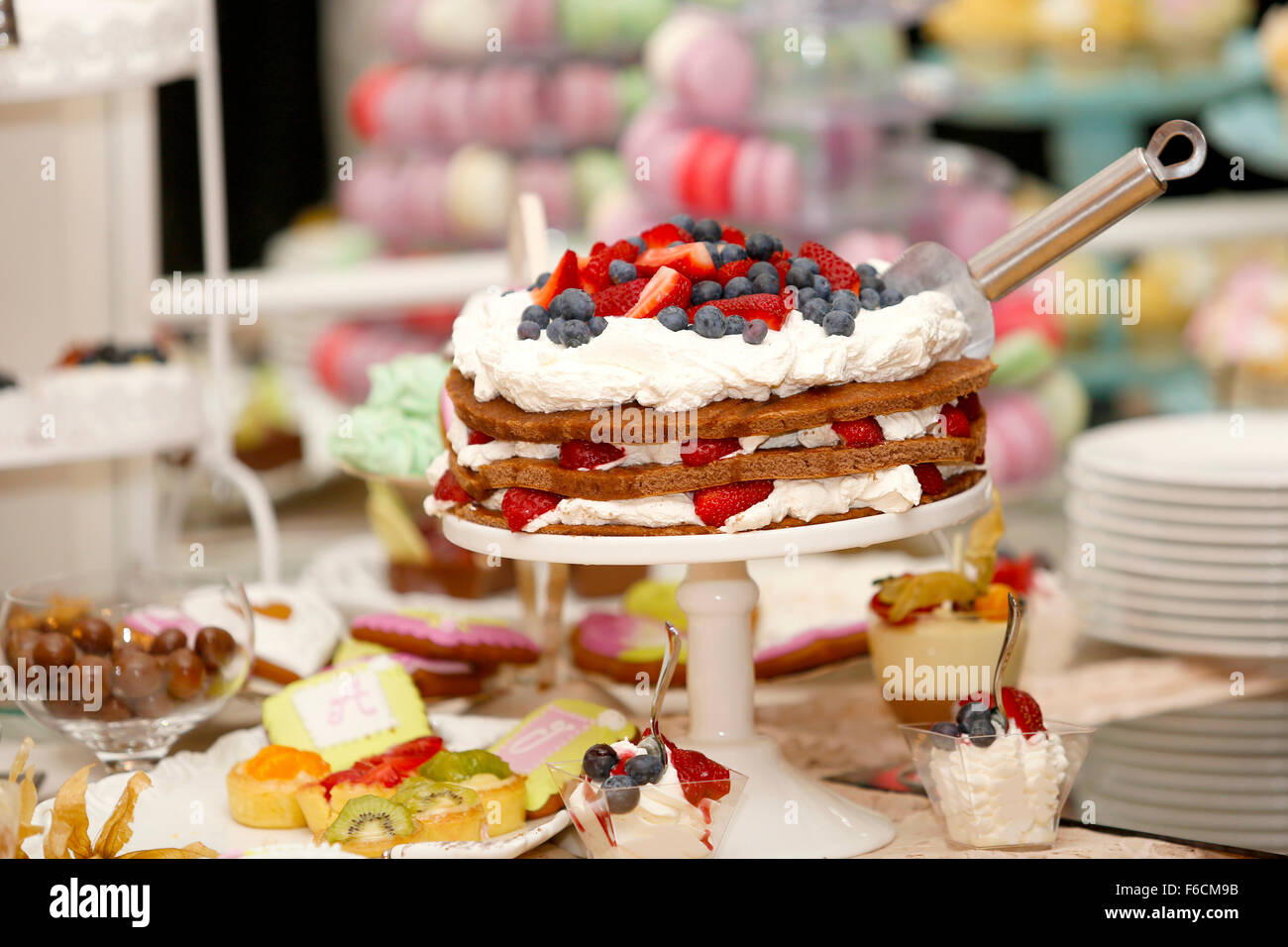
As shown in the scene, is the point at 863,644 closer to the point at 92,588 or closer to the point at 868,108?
the point at 92,588

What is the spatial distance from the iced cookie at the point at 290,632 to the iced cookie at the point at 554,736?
0.43 m

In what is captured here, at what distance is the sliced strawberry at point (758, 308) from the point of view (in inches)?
76.1

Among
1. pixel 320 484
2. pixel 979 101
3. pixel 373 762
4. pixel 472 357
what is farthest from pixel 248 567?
pixel 979 101

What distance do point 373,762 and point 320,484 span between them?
8.30 ft

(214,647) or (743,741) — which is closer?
(743,741)

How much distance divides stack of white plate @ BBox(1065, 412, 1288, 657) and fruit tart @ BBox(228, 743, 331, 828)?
1.36 metres

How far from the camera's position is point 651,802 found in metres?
1.87

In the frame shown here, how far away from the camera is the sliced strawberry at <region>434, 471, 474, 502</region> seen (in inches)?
81.7

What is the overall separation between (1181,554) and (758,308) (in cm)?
106

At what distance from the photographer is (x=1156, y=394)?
4.80 m

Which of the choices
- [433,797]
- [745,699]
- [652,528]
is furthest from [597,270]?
[433,797]

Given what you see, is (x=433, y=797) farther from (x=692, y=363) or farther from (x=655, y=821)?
(x=692, y=363)

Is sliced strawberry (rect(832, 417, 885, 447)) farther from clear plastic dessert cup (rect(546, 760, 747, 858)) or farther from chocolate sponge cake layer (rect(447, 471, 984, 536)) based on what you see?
clear plastic dessert cup (rect(546, 760, 747, 858))
